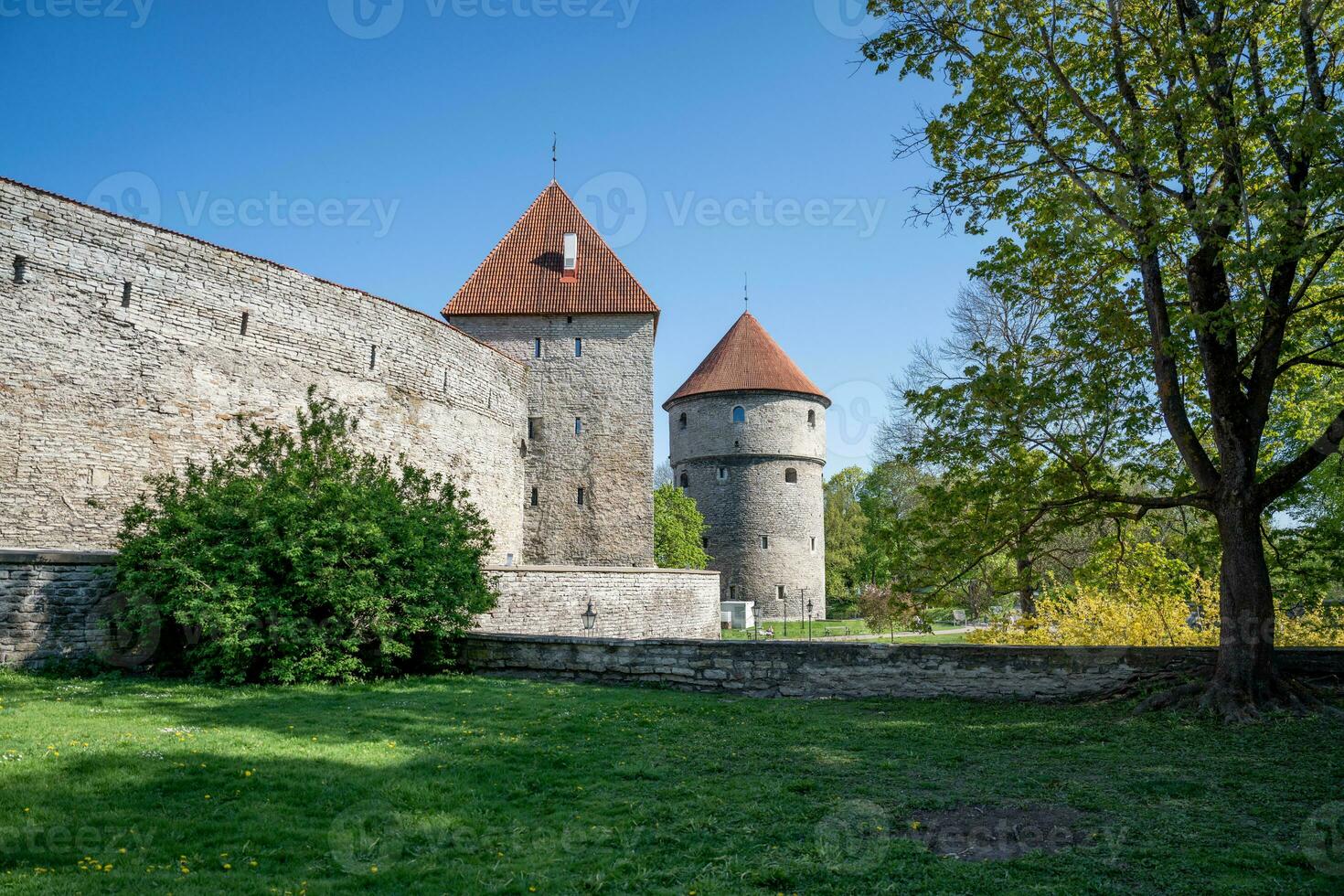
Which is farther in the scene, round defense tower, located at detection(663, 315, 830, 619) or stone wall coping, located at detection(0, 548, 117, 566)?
round defense tower, located at detection(663, 315, 830, 619)

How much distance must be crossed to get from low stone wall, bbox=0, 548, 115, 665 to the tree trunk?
12.9m

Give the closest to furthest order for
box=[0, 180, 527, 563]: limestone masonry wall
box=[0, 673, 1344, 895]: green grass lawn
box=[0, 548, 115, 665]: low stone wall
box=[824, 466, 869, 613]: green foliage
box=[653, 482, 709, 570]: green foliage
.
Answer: box=[0, 673, 1344, 895]: green grass lawn < box=[0, 548, 115, 665]: low stone wall < box=[0, 180, 527, 563]: limestone masonry wall < box=[653, 482, 709, 570]: green foliage < box=[824, 466, 869, 613]: green foliage

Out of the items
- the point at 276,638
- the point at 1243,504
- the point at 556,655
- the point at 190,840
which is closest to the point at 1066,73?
the point at 1243,504

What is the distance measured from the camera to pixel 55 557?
10977mm

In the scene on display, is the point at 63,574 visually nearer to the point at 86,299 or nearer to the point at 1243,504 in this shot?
the point at 86,299

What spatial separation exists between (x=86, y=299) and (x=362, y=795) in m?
11.9

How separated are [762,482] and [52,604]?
29703 mm

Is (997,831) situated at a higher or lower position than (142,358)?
lower

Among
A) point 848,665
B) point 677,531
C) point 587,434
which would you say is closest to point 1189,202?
A: point 848,665

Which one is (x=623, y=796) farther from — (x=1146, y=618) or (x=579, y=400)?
(x=579, y=400)

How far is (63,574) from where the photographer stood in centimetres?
1102

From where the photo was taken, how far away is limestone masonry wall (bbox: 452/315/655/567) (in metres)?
24.6

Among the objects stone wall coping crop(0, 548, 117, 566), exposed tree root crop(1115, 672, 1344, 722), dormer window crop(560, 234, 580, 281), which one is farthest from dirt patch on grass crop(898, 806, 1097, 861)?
dormer window crop(560, 234, 580, 281)

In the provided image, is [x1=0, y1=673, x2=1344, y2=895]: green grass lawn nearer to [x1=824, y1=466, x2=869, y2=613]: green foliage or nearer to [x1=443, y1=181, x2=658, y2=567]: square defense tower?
[x1=443, y1=181, x2=658, y2=567]: square defense tower
